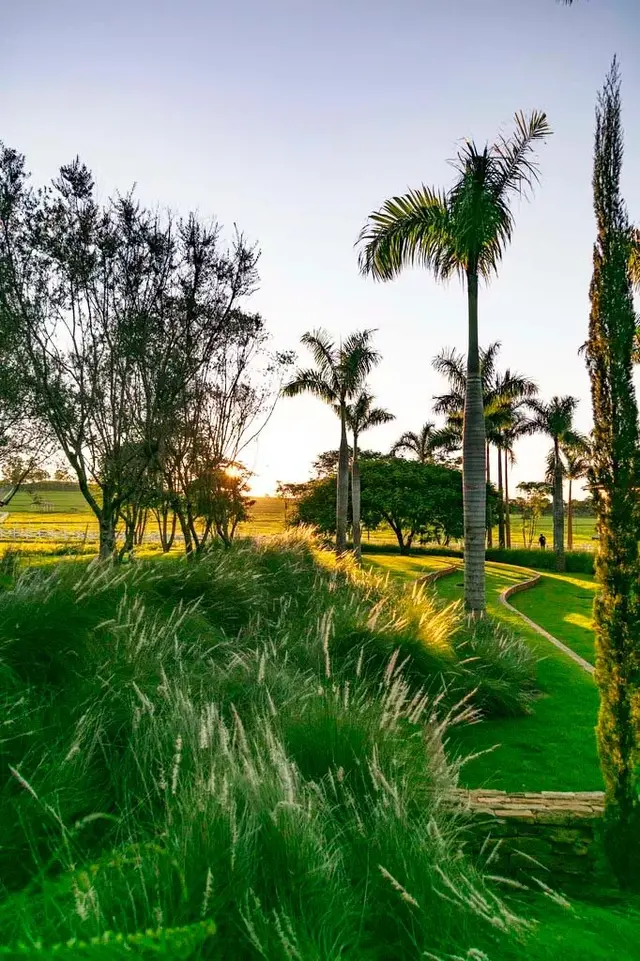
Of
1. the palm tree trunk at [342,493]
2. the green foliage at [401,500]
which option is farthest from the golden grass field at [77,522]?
→ the palm tree trunk at [342,493]

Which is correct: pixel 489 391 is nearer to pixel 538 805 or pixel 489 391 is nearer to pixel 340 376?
pixel 340 376

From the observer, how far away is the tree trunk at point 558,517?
3562cm

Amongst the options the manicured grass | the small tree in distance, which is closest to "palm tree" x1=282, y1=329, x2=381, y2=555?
the manicured grass

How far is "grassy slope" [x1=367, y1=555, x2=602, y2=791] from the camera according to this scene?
562 cm

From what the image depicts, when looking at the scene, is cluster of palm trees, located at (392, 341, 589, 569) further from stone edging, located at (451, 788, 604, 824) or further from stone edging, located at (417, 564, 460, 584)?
stone edging, located at (451, 788, 604, 824)

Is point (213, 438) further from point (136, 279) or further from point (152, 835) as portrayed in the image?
point (152, 835)

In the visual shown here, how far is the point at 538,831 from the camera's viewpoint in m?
4.27

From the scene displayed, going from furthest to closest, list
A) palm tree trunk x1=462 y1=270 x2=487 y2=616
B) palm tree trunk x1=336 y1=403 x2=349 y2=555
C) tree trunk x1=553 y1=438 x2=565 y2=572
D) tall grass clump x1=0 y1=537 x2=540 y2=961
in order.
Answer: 1. tree trunk x1=553 y1=438 x2=565 y2=572
2. palm tree trunk x1=336 y1=403 x2=349 y2=555
3. palm tree trunk x1=462 y1=270 x2=487 y2=616
4. tall grass clump x1=0 y1=537 x2=540 y2=961

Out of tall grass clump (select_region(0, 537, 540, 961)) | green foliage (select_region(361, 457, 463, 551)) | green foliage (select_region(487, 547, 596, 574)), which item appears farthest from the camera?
green foliage (select_region(361, 457, 463, 551))

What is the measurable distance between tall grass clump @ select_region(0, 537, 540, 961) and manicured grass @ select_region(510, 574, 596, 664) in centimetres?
774

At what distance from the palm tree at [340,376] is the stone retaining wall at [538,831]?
970 inches

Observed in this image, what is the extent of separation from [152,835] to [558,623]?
15806 mm

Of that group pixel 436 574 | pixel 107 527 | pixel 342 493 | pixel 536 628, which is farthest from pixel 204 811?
pixel 342 493

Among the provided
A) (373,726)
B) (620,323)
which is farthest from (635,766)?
(620,323)
